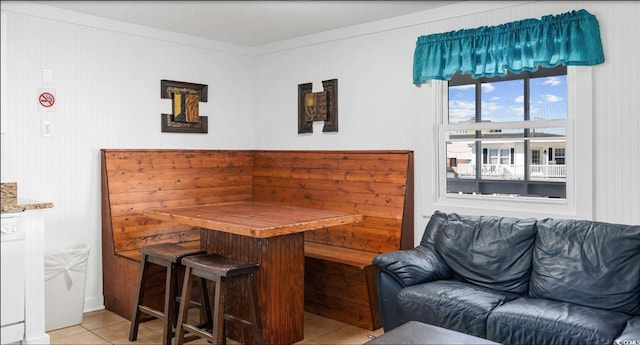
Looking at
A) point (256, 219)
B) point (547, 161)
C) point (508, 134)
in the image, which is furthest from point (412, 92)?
point (256, 219)

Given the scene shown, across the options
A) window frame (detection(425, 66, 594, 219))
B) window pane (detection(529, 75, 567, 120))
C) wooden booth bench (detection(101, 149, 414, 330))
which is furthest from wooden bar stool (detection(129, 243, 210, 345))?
window pane (detection(529, 75, 567, 120))

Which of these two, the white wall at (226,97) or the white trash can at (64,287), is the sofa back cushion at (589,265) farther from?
the white trash can at (64,287)

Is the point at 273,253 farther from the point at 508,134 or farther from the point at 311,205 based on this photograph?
the point at 508,134

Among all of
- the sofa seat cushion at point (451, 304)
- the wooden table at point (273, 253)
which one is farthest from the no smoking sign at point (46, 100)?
the sofa seat cushion at point (451, 304)

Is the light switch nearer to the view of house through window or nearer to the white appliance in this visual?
the white appliance

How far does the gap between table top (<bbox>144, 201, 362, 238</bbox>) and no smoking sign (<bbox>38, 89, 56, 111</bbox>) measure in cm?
113

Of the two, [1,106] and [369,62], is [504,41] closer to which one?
[369,62]

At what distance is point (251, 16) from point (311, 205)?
5.97 feet

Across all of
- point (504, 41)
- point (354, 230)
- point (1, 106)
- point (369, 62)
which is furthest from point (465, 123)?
point (1, 106)

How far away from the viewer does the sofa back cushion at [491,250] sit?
3.30 meters

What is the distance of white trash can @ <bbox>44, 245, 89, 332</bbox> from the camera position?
12.4 ft

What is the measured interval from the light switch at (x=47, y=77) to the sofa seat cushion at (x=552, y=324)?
3639 mm

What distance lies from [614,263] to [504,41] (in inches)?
65.9

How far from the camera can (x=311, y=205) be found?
4887 mm
